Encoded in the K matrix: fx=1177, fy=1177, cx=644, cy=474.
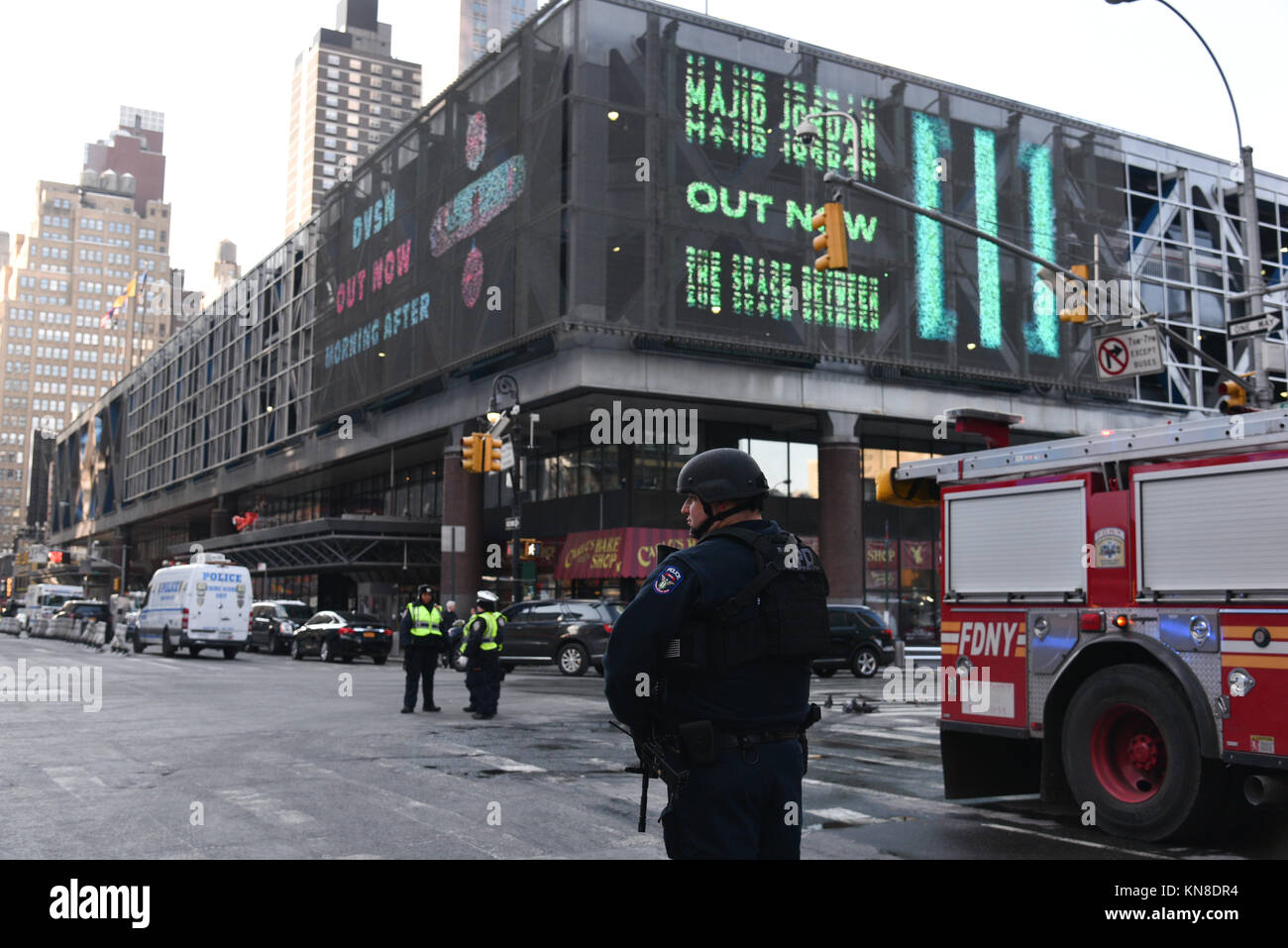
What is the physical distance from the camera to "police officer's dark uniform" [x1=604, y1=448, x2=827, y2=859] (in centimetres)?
394

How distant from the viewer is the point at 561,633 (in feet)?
93.7

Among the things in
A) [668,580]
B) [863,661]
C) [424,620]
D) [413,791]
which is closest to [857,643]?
[863,661]

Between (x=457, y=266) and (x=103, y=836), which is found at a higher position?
(x=457, y=266)

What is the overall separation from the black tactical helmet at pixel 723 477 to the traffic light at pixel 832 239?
11.6 metres

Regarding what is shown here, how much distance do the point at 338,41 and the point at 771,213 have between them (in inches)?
6252

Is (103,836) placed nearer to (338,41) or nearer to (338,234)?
(338,234)

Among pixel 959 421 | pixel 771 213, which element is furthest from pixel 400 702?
pixel 771 213

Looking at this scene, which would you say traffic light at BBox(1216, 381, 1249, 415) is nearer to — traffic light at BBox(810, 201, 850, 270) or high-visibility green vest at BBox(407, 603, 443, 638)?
traffic light at BBox(810, 201, 850, 270)

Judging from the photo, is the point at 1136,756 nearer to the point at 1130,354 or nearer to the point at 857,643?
the point at 1130,354

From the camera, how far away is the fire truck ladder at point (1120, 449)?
24.3 feet

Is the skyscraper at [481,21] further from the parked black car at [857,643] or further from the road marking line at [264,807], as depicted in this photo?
the road marking line at [264,807]

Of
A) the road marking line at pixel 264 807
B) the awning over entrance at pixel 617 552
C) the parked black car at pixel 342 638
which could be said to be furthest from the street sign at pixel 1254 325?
the parked black car at pixel 342 638
